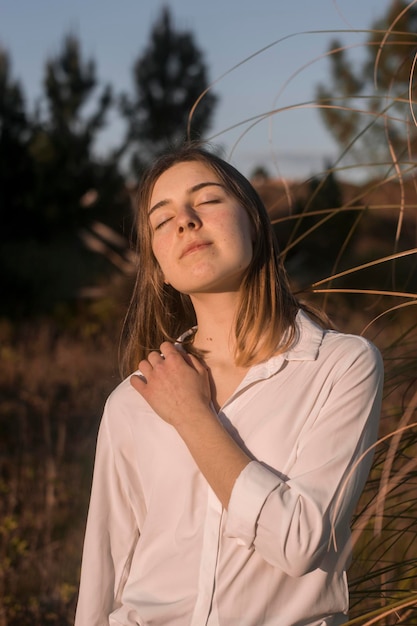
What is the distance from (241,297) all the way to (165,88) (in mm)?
23437

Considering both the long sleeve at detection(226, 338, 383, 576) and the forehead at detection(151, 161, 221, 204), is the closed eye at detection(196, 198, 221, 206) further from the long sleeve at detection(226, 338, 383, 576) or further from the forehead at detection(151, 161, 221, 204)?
the long sleeve at detection(226, 338, 383, 576)

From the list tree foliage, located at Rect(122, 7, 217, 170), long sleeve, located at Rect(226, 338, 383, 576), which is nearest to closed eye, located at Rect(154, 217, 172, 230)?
long sleeve, located at Rect(226, 338, 383, 576)

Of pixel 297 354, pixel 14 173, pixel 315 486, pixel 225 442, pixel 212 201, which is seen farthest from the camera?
pixel 14 173

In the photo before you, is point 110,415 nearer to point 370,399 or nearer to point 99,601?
point 99,601

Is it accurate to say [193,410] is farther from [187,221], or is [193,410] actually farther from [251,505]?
[187,221]

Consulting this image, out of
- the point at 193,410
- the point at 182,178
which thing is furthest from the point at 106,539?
the point at 182,178

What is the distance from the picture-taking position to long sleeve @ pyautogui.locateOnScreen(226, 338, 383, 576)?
4.80ft

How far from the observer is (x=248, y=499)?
1497 millimetres

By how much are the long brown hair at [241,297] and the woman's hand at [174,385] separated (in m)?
0.09

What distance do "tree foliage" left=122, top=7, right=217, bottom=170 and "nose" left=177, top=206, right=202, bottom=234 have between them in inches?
815

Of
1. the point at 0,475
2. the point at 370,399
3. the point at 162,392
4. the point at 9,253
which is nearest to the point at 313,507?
A: the point at 370,399

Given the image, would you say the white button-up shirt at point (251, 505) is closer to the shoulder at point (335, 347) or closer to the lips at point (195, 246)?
the shoulder at point (335, 347)

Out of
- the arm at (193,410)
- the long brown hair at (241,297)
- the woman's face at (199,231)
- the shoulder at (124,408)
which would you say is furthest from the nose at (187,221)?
the shoulder at (124,408)

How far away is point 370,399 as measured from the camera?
5.15 ft
